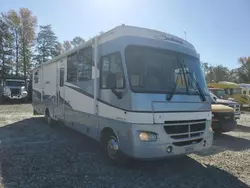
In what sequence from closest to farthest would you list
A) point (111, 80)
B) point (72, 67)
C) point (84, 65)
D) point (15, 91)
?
point (111, 80) → point (84, 65) → point (72, 67) → point (15, 91)

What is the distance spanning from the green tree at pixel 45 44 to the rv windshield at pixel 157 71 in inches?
1574

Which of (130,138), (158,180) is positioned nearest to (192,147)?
(158,180)

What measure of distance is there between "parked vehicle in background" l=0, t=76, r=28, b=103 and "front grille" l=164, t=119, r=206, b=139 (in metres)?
23.9

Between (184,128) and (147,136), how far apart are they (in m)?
0.95

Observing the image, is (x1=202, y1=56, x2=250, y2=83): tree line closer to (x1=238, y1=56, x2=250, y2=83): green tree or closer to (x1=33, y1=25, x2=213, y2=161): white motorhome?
(x1=238, y1=56, x2=250, y2=83): green tree

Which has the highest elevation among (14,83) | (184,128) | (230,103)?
(14,83)

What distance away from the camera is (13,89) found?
2520 cm

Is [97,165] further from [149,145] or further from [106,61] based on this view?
[106,61]

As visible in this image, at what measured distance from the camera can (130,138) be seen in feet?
15.1

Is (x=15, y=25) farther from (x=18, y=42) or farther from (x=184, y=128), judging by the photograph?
(x=184, y=128)

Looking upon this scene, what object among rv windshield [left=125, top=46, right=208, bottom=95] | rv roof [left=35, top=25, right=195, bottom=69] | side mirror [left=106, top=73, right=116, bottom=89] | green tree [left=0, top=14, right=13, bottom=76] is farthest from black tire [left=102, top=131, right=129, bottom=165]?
green tree [left=0, top=14, right=13, bottom=76]

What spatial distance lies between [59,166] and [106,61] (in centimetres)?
267

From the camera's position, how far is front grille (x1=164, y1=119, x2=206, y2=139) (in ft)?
15.7

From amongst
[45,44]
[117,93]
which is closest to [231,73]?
[45,44]
